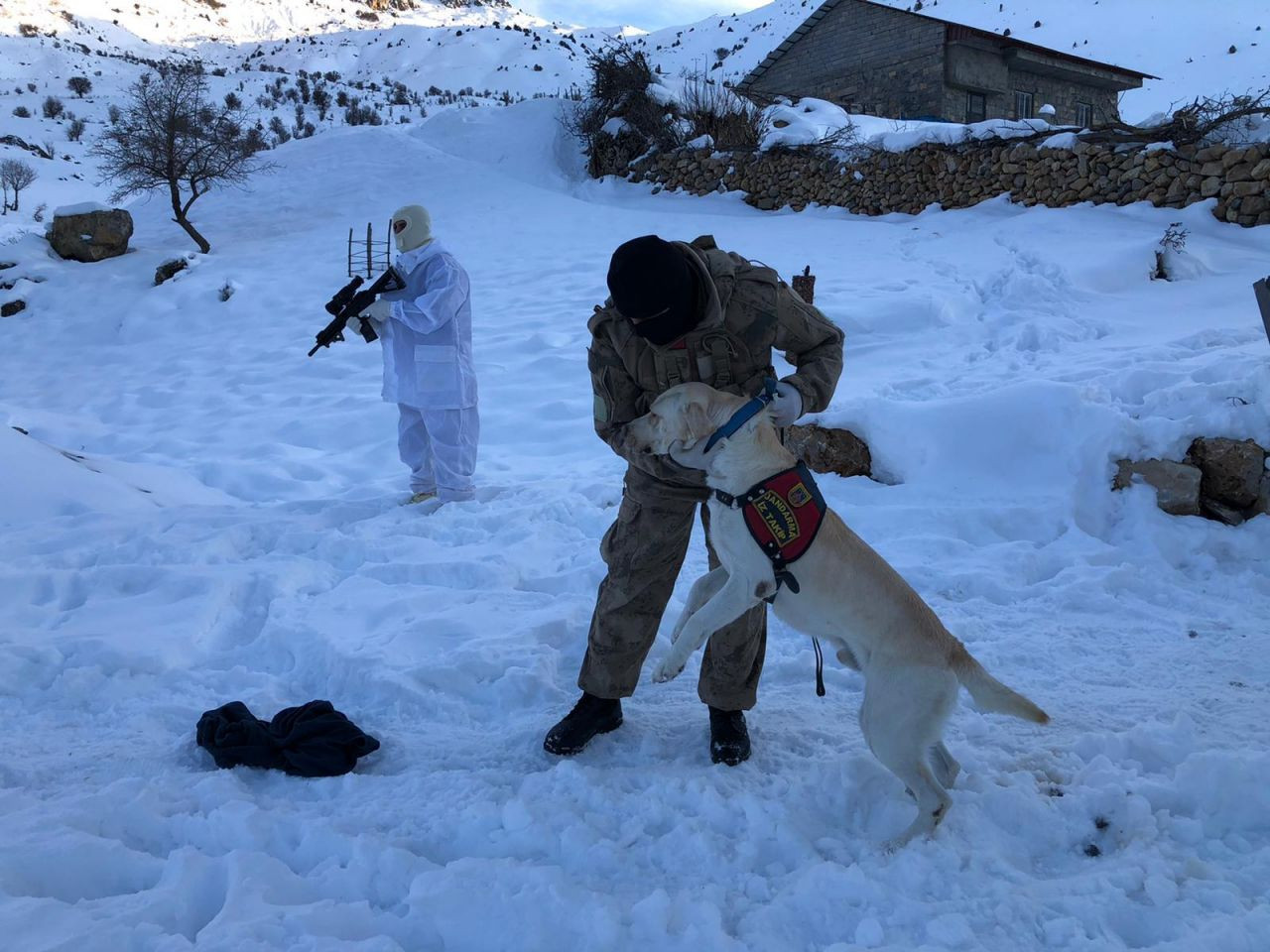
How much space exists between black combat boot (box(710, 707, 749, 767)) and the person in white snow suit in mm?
3419

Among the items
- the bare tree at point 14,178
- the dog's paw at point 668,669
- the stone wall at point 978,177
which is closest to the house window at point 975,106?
the stone wall at point 978,177

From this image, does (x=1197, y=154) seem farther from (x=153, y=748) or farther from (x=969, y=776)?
(x=153, y=748)

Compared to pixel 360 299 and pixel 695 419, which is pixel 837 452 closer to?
pixel 695 419

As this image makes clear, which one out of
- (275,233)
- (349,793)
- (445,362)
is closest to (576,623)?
(349,793)

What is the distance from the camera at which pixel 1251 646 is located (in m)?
3.56

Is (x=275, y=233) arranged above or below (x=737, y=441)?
above

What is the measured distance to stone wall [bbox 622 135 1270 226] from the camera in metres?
10.3

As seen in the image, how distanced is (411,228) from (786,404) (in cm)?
432

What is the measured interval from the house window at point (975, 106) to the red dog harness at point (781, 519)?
2242cm

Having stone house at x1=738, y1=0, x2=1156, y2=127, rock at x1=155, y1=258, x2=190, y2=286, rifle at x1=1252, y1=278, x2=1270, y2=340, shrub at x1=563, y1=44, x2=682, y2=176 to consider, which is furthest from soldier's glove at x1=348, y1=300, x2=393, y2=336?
stone house at x1=738, y1=0, x2=1156, y2=127

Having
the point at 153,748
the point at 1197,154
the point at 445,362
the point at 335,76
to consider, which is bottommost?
the point at 153,748

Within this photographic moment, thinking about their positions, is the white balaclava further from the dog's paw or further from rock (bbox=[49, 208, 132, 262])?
rock (bbox=[49, 208, 132, 262])

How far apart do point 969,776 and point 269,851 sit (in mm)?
2174

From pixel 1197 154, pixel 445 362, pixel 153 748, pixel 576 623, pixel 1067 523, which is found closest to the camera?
pixel 153 748
